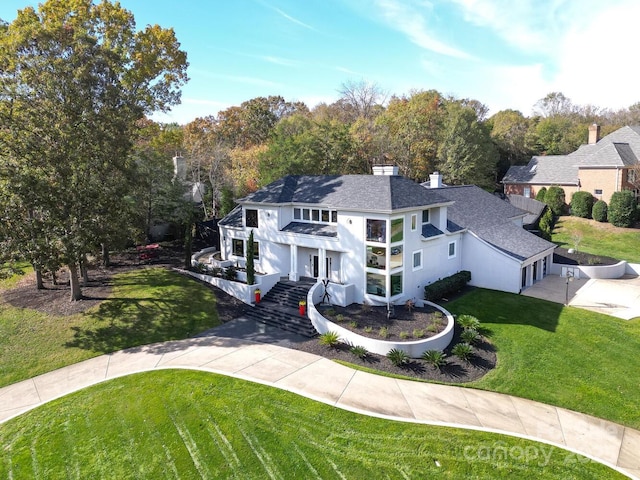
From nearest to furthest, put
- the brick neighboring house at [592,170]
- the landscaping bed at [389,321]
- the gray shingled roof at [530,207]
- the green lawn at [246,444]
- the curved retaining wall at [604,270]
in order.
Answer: the green lawn at [246,444] → the landscaping bed at [389,321] → the curved retaining wall at [604,270] → the gray shingled roof at [530,207] → the brick neighboring house at [592,170]

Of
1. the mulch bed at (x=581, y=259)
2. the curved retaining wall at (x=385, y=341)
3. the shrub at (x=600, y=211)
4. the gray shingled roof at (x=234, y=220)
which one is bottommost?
the curved retaining wall at (x=385, y=341)

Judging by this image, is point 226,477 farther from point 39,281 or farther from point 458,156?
point 458,156

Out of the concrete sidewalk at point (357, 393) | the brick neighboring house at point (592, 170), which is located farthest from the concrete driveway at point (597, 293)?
the brick neighboring house at point (592, 170)

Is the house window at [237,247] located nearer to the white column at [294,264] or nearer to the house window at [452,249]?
the white column at [294,264]

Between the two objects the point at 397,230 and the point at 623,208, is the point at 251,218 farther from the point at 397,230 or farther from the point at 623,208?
the point at 623,208

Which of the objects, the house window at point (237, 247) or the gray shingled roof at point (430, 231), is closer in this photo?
the gray shingled roof at point (430, 231)

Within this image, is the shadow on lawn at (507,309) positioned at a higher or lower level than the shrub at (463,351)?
higher

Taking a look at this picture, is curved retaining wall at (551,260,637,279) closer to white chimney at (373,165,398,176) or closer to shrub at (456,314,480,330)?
shrub at (456,314,480,330)
